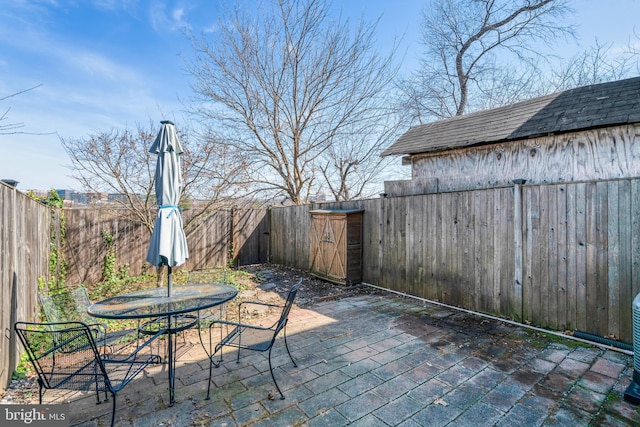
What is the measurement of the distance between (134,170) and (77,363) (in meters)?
4.50

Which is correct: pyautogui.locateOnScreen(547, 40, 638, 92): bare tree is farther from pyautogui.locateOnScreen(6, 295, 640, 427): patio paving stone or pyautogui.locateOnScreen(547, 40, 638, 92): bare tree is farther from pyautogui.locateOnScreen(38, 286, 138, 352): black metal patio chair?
pyautogui.locateOnScreen(38, 286, 138, 352): black metal patio chair

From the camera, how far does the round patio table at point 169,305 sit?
8.23 feet

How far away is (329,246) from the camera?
22.7 feet

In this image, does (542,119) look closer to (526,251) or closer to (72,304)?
(526,251)

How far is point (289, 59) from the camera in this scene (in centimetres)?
962

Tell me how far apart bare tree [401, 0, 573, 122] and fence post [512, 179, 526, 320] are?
362 inches

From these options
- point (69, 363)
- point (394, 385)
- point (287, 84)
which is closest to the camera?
point (394, 385)

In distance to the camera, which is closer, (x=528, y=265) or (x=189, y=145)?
(x=528, y=265)

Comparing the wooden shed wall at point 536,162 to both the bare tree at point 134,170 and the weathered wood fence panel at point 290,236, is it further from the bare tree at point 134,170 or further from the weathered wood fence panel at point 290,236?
the bare tree at point 134,170

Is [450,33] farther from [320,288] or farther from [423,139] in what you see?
[320,288]

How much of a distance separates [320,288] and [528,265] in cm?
376

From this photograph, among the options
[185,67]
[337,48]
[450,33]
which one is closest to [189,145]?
[185,67]

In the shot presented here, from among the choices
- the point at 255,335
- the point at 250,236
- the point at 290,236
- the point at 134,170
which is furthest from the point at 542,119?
the point at 250,236

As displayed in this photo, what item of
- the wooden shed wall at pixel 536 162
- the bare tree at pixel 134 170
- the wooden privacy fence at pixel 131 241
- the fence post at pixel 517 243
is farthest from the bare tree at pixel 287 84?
the fence post at pixel 517 243
